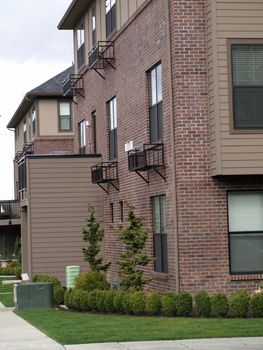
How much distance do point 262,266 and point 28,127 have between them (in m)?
32.4

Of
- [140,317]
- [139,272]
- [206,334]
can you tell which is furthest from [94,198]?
[206,334]

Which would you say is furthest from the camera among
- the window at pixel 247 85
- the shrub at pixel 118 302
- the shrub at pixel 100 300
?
the shrub at pixel 100 300

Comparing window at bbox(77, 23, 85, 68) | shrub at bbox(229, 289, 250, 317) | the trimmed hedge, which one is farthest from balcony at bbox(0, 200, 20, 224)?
shrub at bbox(229, 289, 250, 317)

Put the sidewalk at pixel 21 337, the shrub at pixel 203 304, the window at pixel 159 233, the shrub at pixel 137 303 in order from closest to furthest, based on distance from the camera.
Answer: the sidewalk at pixel 21 337
the shrub at pixel 203 304
the shrub at pixel 137 303
the window at pixel 159 233

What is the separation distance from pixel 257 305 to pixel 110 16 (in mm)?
12569

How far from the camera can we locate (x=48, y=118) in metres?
44.7

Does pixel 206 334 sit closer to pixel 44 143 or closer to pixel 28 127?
pixel 44 143

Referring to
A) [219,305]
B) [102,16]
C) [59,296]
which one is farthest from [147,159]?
[102,16]

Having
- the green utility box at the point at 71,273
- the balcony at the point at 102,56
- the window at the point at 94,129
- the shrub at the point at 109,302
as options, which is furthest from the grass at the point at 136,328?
the window at the point at 94,129

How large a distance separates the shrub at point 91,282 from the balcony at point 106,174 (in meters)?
4.07

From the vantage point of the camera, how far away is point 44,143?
44.4 m

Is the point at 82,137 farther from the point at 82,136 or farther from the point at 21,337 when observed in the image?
the point at 21,337

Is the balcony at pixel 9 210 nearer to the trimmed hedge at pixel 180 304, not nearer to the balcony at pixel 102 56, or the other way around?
the balcony at pixel 102 56

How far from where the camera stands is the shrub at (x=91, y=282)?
21.2 metres
